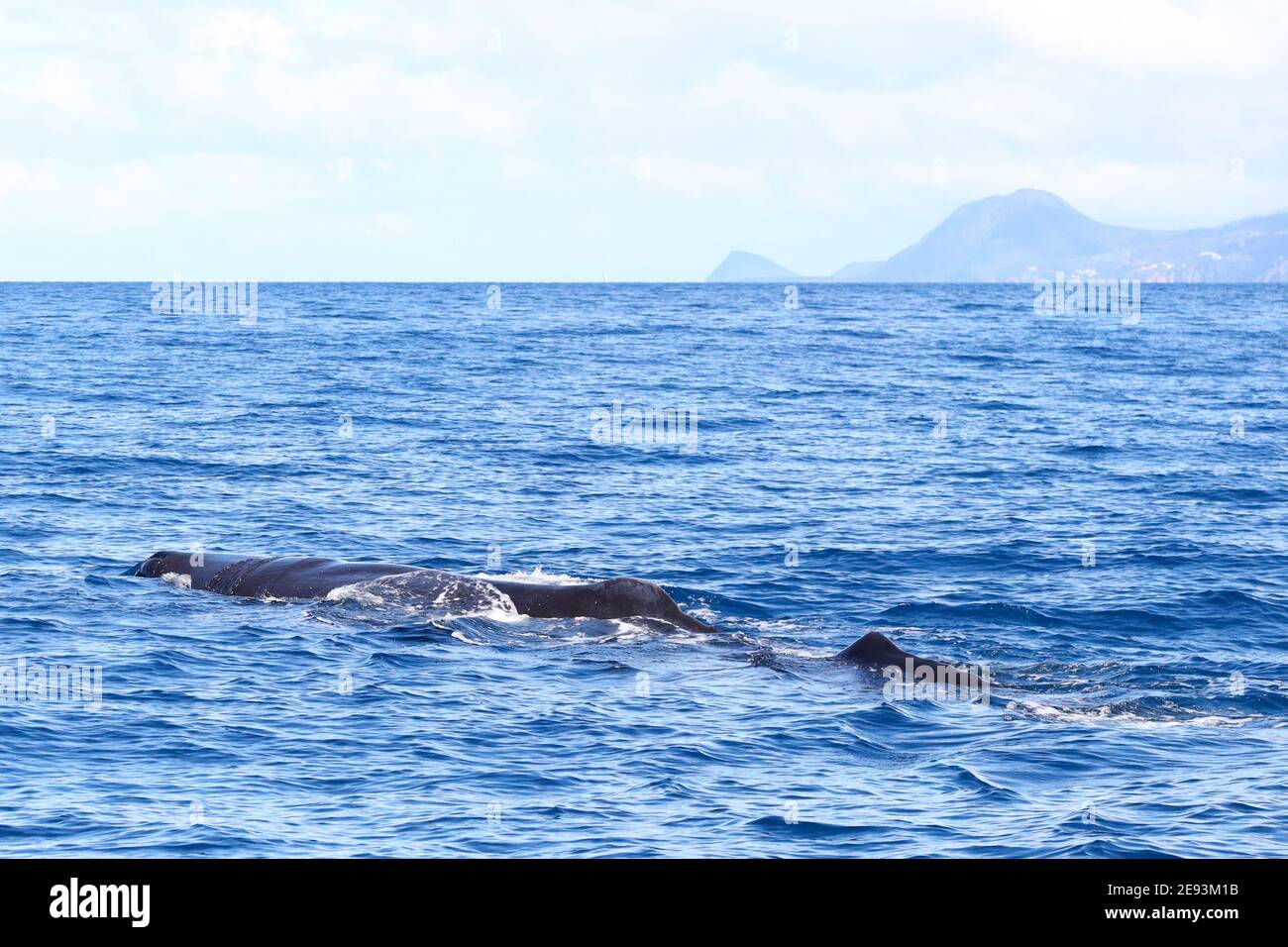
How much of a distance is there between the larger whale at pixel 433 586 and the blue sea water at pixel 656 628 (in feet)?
1.56

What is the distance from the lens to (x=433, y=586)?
25188 mm

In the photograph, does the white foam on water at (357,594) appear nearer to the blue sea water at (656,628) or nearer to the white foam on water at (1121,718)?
the blue sea water at (656,628)

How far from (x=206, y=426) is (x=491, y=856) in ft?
122

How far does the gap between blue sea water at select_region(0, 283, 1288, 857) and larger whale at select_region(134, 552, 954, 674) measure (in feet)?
1.56

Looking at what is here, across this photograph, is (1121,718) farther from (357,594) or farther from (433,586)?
(357,594)

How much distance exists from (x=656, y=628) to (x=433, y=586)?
420 centimetres

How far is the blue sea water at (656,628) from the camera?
15.2m

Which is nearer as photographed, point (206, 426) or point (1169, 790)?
point (1169, 790)

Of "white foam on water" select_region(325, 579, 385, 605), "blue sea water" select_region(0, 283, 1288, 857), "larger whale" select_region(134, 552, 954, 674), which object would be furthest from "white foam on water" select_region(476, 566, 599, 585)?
"white foam on water" select_region(325, 579, 385, 605)

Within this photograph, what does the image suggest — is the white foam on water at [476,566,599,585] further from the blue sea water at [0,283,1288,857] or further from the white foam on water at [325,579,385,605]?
the white foam on water at [325,579,385,605]

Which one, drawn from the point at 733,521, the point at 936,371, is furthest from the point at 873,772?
the point at 936,371
